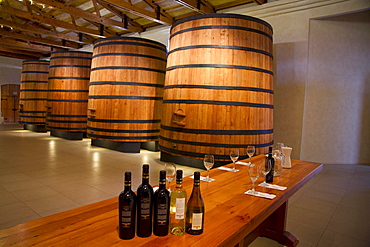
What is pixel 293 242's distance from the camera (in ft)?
7.29

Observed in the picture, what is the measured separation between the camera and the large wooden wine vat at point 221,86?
3.81m

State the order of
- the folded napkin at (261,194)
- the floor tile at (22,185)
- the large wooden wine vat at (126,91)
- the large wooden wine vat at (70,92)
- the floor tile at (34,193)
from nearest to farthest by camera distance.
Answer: the folded napkin at (261,194), the floor tile at (34,193), the floor tile at (22,185), the large wooden wine vat at (126,91), the large wooden wine vat at (70,92)

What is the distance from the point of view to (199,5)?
20.9ft

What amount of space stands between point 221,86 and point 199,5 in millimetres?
3467

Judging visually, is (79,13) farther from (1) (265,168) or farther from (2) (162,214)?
(2) (162,214)

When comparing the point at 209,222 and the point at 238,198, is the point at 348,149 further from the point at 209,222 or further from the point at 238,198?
the point at 209,222

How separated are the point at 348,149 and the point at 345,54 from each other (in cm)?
208

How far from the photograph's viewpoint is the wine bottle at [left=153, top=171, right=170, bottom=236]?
992 mm

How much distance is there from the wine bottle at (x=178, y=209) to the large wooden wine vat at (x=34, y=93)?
924cm

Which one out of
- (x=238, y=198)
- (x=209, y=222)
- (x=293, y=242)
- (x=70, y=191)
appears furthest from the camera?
(x=70, y=191)

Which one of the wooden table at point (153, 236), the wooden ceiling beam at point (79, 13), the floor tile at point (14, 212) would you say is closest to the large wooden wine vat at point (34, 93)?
the wooden ceiling beam at point (79, 13)

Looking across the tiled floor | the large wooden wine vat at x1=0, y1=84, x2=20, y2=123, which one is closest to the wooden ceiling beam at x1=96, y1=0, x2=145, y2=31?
the tiled floor

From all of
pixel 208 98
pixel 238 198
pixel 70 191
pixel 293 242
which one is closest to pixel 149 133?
pixel 208 98

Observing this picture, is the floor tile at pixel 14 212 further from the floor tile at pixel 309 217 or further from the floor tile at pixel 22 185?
the floor tile at pixel 309 217
